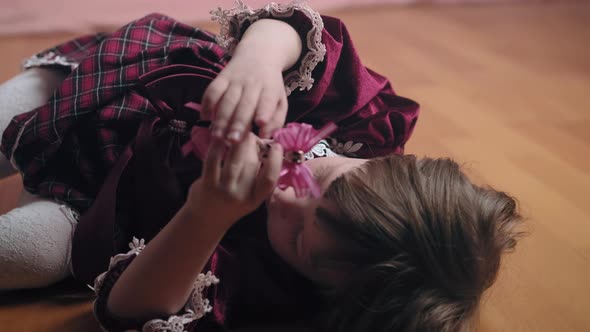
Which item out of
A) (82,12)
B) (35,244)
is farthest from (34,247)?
(82,12)

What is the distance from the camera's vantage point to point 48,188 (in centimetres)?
75

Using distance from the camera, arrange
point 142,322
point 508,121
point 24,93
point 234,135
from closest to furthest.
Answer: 1. point 234,135
2. point 142,322
3. point 24,93
4. point 508,121

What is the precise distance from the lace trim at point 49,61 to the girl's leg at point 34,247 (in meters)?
0.27

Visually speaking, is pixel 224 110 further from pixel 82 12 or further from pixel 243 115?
pixel 82 12

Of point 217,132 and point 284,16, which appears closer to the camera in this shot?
point 217,132

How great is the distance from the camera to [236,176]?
1.66 feet

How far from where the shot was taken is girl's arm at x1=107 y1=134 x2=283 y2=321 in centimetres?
51

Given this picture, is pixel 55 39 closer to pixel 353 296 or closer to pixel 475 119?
pixel 475 119

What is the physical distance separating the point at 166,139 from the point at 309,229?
23 cm

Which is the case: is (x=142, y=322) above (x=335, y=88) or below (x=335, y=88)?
below

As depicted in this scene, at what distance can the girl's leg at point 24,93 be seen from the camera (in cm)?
86

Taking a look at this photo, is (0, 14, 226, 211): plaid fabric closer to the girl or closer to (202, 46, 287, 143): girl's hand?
the girl

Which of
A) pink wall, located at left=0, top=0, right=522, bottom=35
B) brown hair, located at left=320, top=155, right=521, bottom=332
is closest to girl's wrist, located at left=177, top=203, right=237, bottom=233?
brown hair, located at left=320, top=155, right=521, bottom=332

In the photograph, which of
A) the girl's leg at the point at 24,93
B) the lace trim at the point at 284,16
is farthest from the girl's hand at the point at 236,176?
the girl's leg at the point at 24,93
